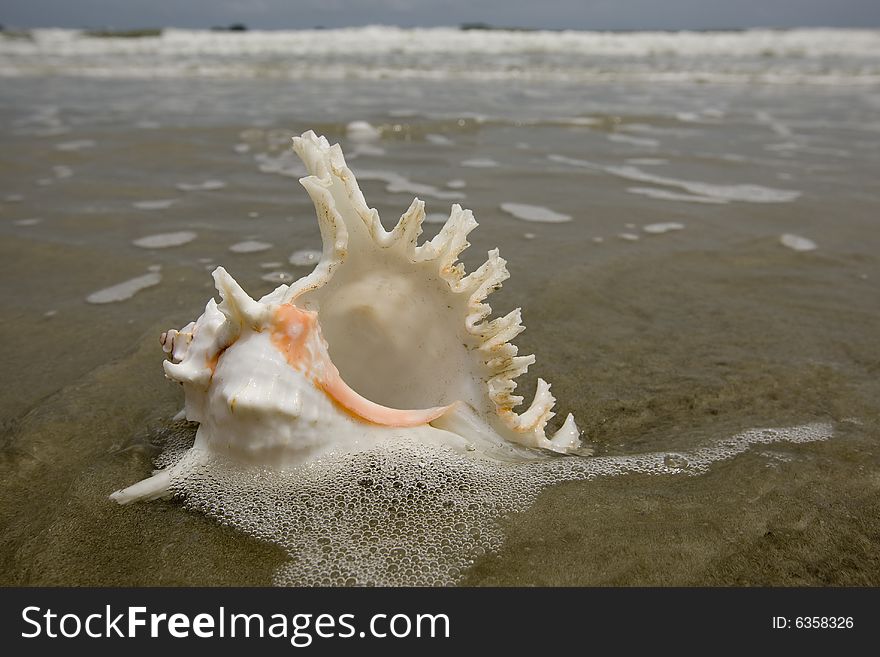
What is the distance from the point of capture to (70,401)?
230 centimetres

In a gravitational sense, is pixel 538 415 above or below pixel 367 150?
above

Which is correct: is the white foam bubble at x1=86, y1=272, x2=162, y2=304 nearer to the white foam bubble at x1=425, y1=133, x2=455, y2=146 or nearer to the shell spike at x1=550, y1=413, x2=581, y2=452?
the shell spike at x1=550, y1=413, x2=581, y2=452

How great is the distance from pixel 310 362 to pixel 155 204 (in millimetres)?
3289

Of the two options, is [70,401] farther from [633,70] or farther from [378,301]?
[633,70]

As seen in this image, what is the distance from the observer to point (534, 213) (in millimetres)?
4477

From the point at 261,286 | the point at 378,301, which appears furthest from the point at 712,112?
the point at 378,301

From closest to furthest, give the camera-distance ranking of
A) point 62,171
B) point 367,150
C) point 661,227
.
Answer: point 661,227 < point 62,171 < point 367,150

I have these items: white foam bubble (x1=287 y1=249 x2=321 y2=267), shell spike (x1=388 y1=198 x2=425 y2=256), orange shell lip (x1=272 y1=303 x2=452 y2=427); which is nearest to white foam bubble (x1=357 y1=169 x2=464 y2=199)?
white foam bubble (x1=287 y1=249 x2=321 y2=267)

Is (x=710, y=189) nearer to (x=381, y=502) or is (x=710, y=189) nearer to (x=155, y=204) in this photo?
(x=155, y=204)

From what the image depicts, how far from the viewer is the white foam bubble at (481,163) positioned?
5.65 m

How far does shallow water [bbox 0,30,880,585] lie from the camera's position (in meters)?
1.66

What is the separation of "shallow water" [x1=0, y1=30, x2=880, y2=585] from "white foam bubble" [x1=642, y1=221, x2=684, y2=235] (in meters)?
0.07

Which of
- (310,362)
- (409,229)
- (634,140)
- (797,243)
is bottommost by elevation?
(634,140)

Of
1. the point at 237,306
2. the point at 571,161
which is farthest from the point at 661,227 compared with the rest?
the point at 237,306
